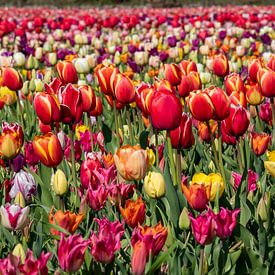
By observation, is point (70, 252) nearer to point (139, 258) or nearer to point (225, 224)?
point (139, 258)

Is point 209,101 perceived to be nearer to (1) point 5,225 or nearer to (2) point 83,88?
(2) point 83,88

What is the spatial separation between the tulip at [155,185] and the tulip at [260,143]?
786 mm

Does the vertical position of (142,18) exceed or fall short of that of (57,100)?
it falls short

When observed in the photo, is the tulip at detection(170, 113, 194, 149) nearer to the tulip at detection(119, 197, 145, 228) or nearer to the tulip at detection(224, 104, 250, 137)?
the tulip at detection(224, 104, 250, 137)

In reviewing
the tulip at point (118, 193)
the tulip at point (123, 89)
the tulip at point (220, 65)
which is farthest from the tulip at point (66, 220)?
the tulip at point (220, 65)

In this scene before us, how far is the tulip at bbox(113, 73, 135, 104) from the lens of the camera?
9.12 ft

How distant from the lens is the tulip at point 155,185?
82.5 inches

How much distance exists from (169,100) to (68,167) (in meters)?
0.85

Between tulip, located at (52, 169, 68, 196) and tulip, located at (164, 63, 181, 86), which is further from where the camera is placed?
tulip, located at (164, 63, 181, 86)

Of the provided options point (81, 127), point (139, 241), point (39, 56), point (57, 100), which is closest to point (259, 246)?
point (139, 241)

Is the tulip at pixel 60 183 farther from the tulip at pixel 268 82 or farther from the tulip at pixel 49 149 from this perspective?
the tulip at pixel 268 82

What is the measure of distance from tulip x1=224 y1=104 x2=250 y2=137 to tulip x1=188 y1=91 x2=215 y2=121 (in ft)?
0.55

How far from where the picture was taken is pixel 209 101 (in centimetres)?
233

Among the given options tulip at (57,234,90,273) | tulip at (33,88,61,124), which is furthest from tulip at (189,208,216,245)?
tulip at (33,88,61,124)
